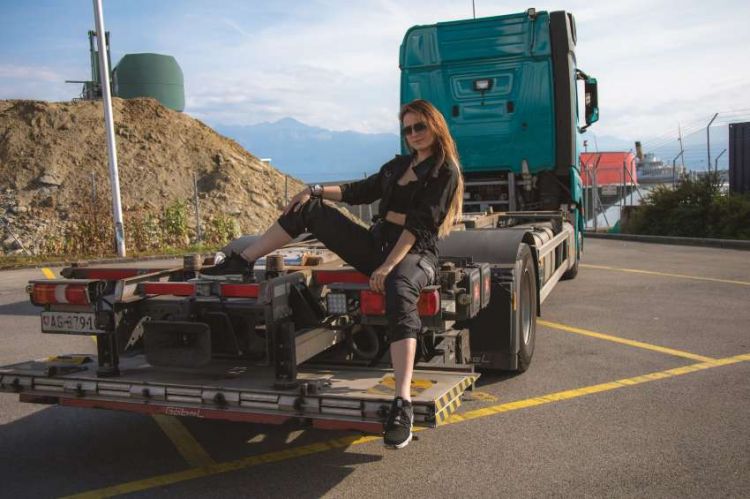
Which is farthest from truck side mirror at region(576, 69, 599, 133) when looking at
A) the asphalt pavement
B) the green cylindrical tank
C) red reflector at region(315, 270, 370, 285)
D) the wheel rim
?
the green cylindrical tank

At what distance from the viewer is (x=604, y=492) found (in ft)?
11.5

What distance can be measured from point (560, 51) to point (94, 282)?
7079mm

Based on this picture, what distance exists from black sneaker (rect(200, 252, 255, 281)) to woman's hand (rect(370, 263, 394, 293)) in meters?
0.97

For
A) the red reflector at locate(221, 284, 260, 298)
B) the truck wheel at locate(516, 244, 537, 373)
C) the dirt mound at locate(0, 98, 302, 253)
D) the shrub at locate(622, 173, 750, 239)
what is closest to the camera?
the red reflector at locate(221, 284, 260, 298)

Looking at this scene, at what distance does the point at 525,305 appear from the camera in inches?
229

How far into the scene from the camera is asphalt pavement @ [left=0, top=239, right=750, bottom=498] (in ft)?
12.1

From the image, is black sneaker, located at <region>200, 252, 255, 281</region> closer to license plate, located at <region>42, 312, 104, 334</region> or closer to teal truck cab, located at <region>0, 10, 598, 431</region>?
teal truck cab, located at <region>0, 10, 598, 431</region>

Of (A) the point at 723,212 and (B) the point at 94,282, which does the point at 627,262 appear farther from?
(B) the point at 94,282

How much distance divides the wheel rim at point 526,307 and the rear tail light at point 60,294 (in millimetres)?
3239

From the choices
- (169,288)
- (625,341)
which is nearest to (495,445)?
(169,288)

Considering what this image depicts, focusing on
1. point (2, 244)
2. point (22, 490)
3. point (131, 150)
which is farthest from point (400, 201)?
point (131, 150)

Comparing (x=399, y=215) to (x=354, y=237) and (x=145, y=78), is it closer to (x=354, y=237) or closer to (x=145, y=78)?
(x=354, y=237)

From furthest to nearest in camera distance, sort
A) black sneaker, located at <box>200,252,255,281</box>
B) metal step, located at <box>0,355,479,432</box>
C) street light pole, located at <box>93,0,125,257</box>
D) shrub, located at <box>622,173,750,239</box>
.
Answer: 1. street light pole, located at <box>93,0,125,257</box>
2. shrub, located at <box>622,173,750,239</box>
3. black sneaker, located at <box>200,252,255,281</box>
4. metal step, located at <box>0,355,479,432</box>

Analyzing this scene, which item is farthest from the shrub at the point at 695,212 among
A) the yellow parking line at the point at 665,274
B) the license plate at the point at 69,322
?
the license plate at the point at 69,322
